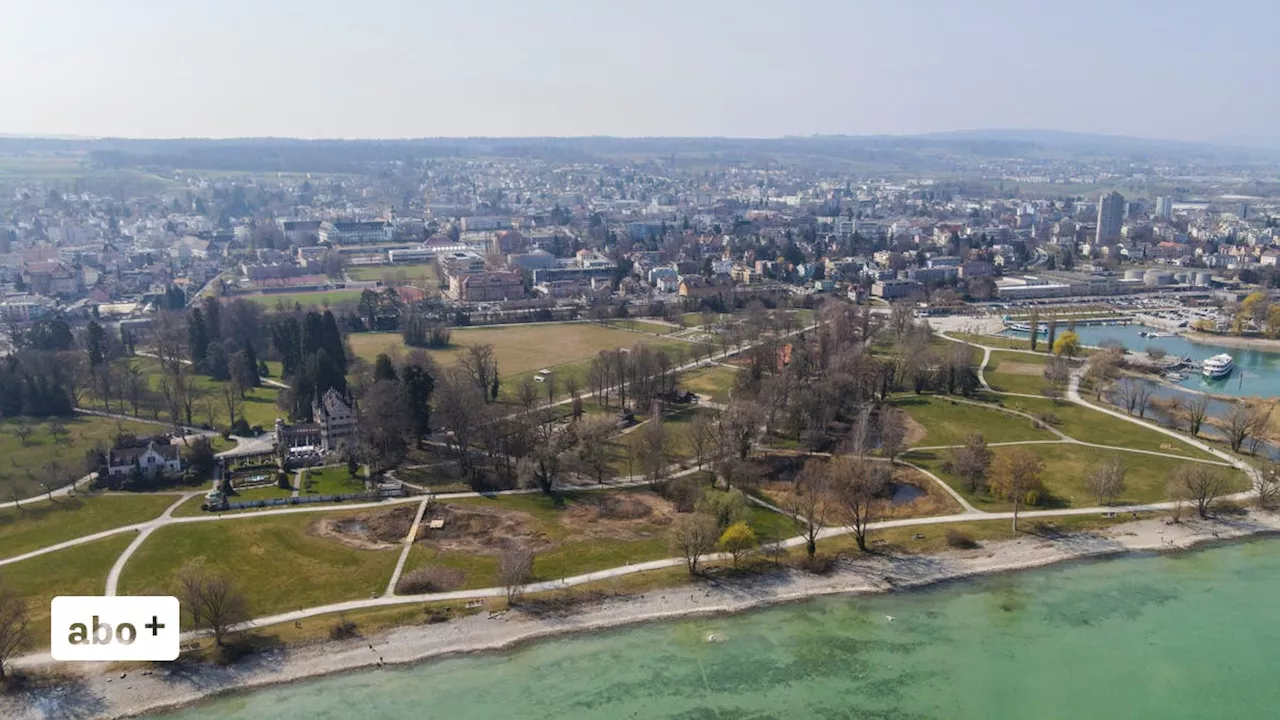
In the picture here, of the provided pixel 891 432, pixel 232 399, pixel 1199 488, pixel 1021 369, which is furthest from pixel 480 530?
pixel 1021 369

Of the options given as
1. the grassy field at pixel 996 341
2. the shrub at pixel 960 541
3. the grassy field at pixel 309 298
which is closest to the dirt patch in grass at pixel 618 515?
the shrub at pixel 960 541

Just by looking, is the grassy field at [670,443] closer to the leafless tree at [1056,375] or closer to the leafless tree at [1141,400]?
the leafless tree at [1056,375]

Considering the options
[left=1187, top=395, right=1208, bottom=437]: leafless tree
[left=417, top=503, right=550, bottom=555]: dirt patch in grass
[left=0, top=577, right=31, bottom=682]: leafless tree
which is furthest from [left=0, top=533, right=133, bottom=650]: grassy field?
[left=1187, top=395, right=1208, bottom=437]: leafless tree

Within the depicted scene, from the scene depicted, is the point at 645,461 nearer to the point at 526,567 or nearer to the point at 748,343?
the point at 526,567

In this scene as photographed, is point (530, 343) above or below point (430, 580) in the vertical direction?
above

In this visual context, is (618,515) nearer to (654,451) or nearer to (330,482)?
(654,451)

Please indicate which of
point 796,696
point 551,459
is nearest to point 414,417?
point 551,459

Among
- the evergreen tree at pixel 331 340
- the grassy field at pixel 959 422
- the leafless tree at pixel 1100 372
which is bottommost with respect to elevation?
the grassy field at pixel 959 422
